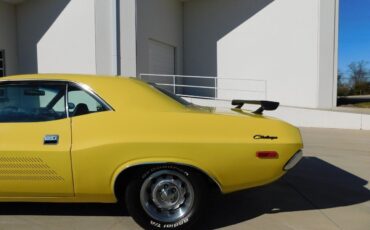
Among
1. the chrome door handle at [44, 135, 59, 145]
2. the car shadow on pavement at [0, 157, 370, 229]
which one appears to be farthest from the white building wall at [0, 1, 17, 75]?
the chrome door handle at [44, 135, 59, 145]

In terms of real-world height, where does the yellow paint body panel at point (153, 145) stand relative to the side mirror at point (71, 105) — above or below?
below

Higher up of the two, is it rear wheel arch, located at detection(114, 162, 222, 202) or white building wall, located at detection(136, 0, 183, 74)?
white building wall, located at detection(136, 0, 183, 74)

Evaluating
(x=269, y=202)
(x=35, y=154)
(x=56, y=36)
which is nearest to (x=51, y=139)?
(x=35, y=154)

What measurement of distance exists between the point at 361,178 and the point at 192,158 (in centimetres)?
362

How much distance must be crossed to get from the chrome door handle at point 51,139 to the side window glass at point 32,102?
190 millimetres

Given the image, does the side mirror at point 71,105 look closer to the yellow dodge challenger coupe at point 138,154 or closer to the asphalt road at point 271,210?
the yellow dodge challenger coupe at point 138,154

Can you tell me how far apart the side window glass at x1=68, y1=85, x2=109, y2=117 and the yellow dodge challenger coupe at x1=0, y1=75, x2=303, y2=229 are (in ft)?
0.03

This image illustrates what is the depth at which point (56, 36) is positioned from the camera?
14.5m

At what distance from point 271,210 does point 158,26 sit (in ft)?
41.8

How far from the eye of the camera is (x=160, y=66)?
17.0m

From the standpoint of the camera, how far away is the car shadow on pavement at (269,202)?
449cm

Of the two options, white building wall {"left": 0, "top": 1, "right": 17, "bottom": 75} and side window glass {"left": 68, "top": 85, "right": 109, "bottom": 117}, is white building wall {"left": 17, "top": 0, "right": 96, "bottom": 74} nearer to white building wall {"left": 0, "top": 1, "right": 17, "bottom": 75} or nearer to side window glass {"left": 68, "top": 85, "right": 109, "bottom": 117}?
white building wall {"left": 0, "top": 1, "right": 17, "bottom": 75}

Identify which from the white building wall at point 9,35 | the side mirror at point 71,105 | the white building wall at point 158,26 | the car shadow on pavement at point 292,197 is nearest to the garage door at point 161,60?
the white building wall at point 158,26

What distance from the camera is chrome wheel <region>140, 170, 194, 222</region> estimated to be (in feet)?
12.8
